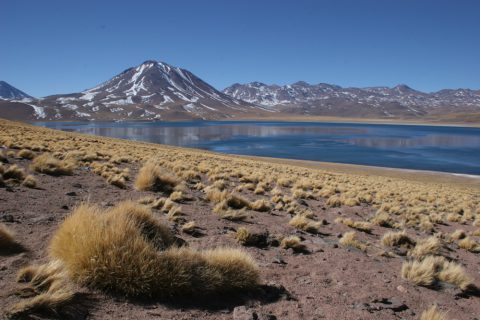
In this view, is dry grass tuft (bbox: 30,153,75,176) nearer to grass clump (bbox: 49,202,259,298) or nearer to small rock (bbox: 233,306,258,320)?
grass clump (bbox: 49,202,259,298)

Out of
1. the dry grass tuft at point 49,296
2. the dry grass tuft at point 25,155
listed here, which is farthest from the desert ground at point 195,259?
the dry grass tuft at point 25,155

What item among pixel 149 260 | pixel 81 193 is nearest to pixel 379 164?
pixel 81 193

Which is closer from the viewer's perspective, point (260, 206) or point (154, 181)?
point (260, 206)

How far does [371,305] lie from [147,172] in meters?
7.41

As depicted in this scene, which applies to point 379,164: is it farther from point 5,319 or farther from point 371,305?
point 5,319

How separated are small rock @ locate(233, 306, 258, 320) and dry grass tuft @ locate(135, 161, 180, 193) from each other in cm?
687

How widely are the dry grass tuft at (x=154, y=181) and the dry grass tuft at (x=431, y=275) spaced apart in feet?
22.4

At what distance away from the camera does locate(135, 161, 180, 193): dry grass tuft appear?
10.0 meters

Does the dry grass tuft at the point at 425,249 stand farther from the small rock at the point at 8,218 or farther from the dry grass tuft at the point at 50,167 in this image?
the dry grass tuft at the point at 50,167

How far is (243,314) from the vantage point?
12.0ft

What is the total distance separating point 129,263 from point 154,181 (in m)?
6.91

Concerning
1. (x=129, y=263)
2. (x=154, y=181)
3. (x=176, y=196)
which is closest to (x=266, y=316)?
(x=129, y=263)

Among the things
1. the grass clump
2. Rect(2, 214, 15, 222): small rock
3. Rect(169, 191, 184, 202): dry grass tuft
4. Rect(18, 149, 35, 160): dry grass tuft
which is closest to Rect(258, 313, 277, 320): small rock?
the grass clump

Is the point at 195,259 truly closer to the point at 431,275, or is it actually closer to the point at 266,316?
the point at 266,316
